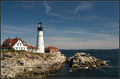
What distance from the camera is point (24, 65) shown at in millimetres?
41469

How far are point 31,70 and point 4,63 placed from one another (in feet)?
29.8

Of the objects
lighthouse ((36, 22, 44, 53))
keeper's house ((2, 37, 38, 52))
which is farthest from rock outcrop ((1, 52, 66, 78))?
lighthouse ((36, 22, 44, 53))

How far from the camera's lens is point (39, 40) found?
5656 cm

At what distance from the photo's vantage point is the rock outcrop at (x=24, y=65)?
3750 cm

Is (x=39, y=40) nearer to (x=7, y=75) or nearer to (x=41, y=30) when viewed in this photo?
(x=41, y=30)

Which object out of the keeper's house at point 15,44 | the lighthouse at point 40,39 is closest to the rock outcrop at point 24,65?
the keeper's house at point 15,44

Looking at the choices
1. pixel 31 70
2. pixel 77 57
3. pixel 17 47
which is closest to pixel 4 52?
pixel 17 47

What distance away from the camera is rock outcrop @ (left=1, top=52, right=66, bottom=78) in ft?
123

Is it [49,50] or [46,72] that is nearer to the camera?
[46,72]

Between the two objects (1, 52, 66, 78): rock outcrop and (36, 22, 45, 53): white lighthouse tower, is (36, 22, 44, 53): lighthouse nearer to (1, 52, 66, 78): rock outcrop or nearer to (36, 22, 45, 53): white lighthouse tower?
(36, 22, 45, 53): white lighthouse tower

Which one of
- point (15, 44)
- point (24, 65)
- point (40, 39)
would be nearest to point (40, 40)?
point (40, 39)

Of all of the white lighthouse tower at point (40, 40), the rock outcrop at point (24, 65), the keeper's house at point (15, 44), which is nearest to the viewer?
the rock outcrop at point (24, 65)

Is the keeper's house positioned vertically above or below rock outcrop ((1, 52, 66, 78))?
above

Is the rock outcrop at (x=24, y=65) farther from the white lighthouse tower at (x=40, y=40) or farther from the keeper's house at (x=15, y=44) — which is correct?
the white lighthouse tower at (x=40, y=40)
